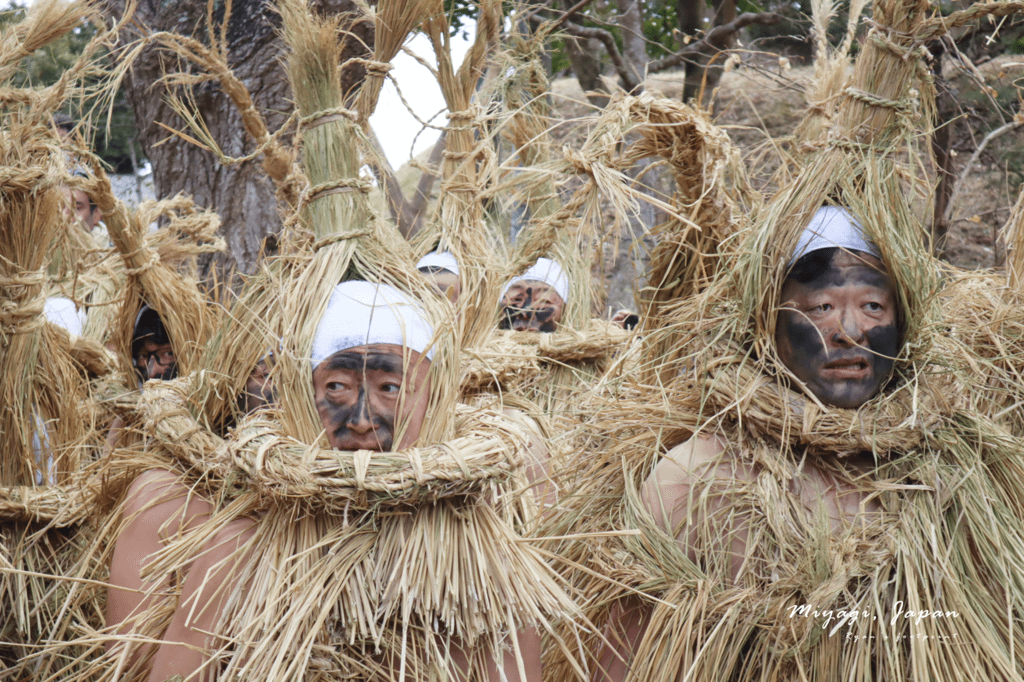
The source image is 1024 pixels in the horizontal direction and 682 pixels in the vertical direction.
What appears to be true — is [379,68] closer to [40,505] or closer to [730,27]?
[40,505]

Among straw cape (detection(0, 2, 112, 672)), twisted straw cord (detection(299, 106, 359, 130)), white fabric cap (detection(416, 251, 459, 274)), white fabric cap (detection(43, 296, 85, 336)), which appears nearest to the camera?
twisted straw cord (detection(299, 106, 359, 130))

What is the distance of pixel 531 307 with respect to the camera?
13.9ft

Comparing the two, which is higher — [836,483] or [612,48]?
[612,48]

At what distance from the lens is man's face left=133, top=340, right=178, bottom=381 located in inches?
128

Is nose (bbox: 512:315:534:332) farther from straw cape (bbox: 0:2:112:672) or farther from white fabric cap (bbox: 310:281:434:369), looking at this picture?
white fabric cap (bbox: 310:281:434:369)

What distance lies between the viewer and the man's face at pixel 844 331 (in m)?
2.20

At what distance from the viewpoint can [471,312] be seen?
2.24m

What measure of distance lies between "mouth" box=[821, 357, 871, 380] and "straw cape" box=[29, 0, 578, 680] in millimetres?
717

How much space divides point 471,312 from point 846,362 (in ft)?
2.74

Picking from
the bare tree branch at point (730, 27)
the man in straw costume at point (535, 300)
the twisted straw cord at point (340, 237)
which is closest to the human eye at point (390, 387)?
the twisted straw cord at point (340, 237)

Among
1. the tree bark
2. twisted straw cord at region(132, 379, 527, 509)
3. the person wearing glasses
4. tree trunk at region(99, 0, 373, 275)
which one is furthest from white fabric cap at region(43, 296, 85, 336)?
the tree bark

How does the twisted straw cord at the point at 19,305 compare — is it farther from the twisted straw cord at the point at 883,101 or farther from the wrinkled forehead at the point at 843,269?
the twisted straw cord at the point at 883,101

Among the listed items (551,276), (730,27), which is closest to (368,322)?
(551,276)

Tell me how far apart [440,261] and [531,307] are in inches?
32.7
